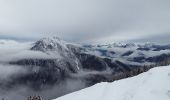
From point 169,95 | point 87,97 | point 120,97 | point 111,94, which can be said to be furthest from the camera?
point 87,97

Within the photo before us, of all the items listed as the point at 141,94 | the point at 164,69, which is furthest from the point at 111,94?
the point at 164,69

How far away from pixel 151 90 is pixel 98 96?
8.24 meters

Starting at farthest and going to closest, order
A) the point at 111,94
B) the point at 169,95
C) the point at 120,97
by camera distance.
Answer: the point at 111,94 < the point at 120,97 < the point at 169,95

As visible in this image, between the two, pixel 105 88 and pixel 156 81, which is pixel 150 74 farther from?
pixel 105 88

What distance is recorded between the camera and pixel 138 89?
37.7m

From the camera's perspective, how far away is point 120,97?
124 ft

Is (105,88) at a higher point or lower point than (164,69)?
lower

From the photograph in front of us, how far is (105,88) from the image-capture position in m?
44.3

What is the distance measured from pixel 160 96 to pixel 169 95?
945mm

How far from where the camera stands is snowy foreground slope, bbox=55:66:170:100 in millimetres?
35609

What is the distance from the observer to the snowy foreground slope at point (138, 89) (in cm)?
3561

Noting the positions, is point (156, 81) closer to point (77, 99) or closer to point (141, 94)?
point (141, 94)

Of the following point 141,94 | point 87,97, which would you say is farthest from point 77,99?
point 141,94

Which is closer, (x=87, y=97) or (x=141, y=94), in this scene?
(x=141, y=94)
